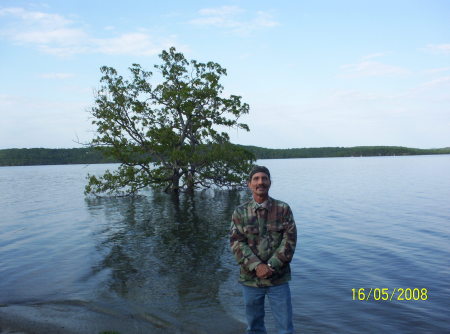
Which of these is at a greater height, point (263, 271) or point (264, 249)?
point (264, 249)

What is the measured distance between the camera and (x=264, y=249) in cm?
545

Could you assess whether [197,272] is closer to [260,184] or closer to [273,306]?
[273,306]

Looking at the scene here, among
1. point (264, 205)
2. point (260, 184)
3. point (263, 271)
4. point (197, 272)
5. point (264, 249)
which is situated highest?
point (260, 184)

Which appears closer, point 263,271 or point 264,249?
point 263,271

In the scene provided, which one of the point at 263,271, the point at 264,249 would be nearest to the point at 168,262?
the point at 264,249

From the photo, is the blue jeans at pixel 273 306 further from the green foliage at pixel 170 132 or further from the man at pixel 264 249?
the green foliage at pixel 170 132

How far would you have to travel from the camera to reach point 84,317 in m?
8.12

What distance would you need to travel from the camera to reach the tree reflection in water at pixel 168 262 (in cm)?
888

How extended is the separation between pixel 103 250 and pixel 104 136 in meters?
20.1

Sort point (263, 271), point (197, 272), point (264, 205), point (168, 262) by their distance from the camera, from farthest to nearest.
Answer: point (168, 262)
point (197, 272)
point (264, 205)
point (263, 271)

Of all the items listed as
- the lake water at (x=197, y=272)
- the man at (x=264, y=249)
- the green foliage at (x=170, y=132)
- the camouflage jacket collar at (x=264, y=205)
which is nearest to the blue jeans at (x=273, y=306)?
the man at (x=264, y=249)

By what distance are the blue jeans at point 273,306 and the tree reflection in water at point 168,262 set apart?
2.59 metres

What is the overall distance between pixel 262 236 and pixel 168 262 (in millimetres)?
8369

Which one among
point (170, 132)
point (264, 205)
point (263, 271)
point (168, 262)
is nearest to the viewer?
point (263, 271)
